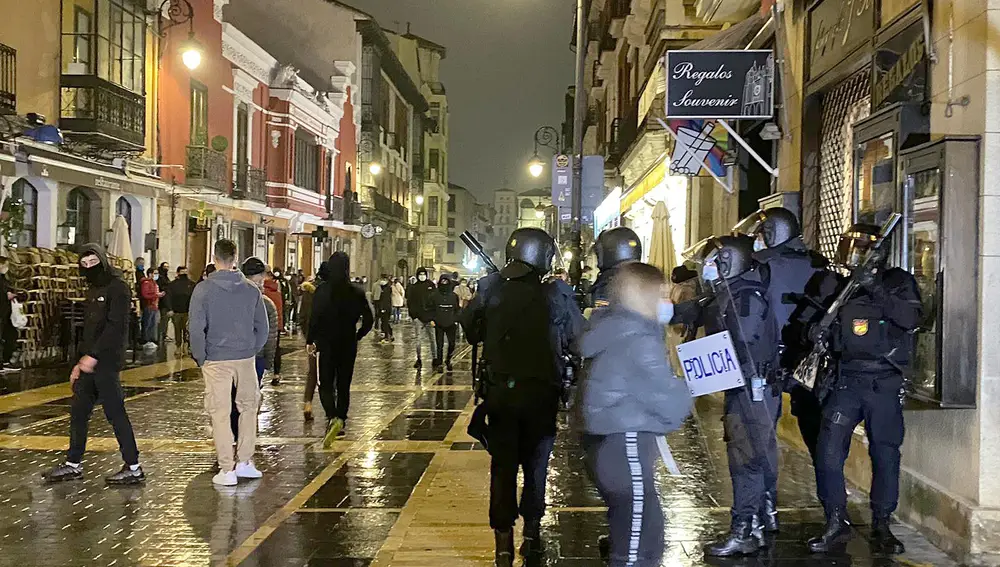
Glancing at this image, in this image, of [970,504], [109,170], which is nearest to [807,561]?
[970,504]

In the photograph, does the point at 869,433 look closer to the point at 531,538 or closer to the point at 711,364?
the point at 711,364

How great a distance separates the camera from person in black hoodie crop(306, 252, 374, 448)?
9992 mm

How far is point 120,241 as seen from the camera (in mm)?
20922

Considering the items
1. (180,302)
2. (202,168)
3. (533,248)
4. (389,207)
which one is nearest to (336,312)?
(533,248)

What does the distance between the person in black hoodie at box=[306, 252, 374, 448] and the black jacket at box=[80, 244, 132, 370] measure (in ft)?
7.30

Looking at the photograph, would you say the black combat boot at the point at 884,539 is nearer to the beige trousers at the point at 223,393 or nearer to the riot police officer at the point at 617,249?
the riot police officer at the point at 617,249

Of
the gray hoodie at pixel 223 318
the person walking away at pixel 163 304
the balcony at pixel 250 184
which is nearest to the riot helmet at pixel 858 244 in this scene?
the gray hoodie at pixel 223 318

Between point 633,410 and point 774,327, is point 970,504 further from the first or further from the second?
point 633,410

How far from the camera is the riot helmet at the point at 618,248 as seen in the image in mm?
5953

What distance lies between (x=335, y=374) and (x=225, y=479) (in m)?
2.30

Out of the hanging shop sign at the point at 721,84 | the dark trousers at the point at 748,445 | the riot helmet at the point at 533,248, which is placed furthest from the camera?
the hanging shop sign at the point at 721,84

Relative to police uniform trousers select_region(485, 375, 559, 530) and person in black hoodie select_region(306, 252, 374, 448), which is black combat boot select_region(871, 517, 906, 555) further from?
person in black hoodie select_region(306, 252, 374, 448)

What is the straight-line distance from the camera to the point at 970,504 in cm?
600

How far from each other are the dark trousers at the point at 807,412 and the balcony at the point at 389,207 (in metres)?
46.0
